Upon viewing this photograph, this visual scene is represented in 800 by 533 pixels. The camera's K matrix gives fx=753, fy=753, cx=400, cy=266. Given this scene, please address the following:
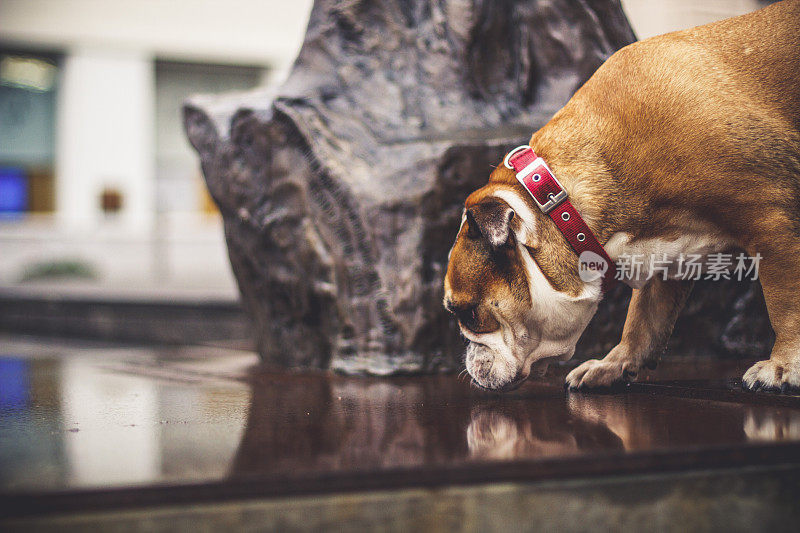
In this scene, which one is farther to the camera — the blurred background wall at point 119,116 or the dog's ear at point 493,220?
the blurred background wall at point 119,116

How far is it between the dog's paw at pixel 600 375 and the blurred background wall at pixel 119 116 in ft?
49.0

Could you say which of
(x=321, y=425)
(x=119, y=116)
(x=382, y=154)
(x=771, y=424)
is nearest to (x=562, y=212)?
(x=771, y=424)

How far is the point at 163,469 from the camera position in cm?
190

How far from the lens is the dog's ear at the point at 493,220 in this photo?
2725 mm

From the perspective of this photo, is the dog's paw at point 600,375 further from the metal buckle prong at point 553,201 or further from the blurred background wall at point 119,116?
the blurred background wall at point 119,116

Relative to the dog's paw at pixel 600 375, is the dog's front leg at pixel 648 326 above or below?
above

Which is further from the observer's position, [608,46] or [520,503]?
[608,46]

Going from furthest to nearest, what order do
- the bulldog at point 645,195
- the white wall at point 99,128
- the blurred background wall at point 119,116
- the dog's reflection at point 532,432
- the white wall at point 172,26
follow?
the white wall at point 99,128, the white wall at point 172,26, the blurred background wall at point 119,116, the bulldog at point 645,195, the dog's reflection at point 532,432

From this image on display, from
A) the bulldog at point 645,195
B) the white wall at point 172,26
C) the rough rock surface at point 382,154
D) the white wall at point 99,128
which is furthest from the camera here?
the white wall at point 99,128

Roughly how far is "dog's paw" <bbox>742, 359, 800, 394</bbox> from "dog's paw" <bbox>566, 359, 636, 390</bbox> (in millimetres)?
495

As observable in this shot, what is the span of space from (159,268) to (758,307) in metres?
14.8

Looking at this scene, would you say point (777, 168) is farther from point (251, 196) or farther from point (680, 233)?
point (251, 196)

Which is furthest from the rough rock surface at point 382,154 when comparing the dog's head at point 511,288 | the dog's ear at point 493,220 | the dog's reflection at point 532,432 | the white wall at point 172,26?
the white wall at point 172,26

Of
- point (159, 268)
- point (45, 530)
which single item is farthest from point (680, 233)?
point (159, 268)
